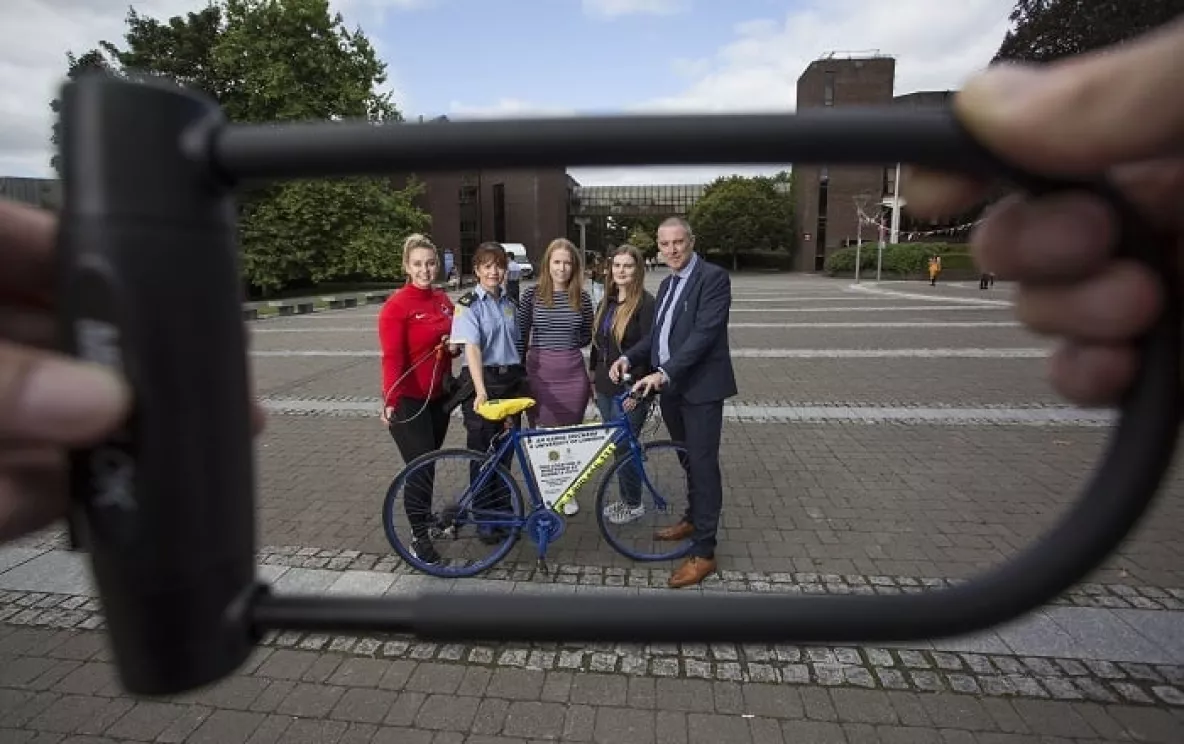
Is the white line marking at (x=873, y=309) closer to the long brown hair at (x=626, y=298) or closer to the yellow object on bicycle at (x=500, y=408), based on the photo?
the long brown hair at (x=626, y=298)

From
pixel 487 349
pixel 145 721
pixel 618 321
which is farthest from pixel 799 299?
pixel 145 721

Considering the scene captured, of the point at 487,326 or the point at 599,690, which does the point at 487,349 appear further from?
the point at 599,690

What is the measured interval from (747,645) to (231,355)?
54 cm

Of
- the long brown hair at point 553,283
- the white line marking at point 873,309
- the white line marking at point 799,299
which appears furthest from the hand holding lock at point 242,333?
the white line marking at point 799,299

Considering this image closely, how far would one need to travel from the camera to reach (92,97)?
0.49 m

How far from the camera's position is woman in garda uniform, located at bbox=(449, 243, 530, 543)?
145 inches

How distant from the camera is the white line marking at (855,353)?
9883 millimetres

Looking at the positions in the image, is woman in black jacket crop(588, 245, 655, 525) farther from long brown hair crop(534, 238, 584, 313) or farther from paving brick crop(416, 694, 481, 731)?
paving brick crop(416, 694, 481, 731)

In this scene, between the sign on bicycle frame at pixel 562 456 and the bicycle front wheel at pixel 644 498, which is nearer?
the sign on bicycle frame at pixel 562 456

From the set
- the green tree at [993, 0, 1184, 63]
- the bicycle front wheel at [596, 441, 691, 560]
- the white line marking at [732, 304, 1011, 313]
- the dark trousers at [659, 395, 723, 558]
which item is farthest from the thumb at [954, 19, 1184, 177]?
the white line marking at [732, 304, 1011, 313]

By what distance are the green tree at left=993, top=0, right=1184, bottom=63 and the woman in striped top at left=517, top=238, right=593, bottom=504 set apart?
13.5 meters

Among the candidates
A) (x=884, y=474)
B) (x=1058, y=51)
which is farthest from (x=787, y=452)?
(x=1058, y=51)

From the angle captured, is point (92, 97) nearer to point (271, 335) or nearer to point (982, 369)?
point (982, 369)

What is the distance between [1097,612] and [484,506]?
3100 millimetres
